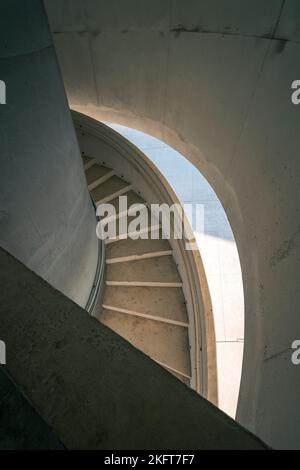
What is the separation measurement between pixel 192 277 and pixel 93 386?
344cm

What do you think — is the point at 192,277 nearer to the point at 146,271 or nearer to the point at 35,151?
the point at 146,271

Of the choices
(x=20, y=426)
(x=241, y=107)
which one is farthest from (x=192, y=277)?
(x=20, y=426)

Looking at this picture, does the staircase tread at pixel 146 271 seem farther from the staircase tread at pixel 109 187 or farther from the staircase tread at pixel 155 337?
the staircase tread at pixel 109 187

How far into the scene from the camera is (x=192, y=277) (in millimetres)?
4039

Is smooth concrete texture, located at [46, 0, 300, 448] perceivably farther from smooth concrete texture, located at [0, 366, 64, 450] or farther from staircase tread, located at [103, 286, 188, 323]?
staircase tread, located at [103, 286, 188, 323]

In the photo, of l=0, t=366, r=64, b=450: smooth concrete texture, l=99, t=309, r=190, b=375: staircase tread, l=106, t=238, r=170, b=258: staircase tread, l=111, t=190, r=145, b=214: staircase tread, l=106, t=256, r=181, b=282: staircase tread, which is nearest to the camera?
l=0, t=366, r=64, b=450: smooth concrete texture

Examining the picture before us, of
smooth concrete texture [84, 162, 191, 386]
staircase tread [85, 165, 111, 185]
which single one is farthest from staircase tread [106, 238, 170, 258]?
staircase tread [85, 165, 111, 185]

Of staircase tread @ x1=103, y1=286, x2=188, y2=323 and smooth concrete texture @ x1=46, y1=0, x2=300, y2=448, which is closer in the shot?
smooth concrete texture @ x1=46, y1=0, x2=300, y2=448

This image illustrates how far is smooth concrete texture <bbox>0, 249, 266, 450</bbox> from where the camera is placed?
0.60 meters

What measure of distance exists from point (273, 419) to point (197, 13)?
2.54 m

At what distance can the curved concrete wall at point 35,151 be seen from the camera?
128cm

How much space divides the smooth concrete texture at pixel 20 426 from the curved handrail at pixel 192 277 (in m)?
3.37

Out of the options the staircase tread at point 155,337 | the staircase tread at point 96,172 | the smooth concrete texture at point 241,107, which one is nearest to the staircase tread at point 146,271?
the staircase tread at point 155,337

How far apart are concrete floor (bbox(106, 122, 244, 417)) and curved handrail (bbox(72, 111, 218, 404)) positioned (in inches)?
94.8
